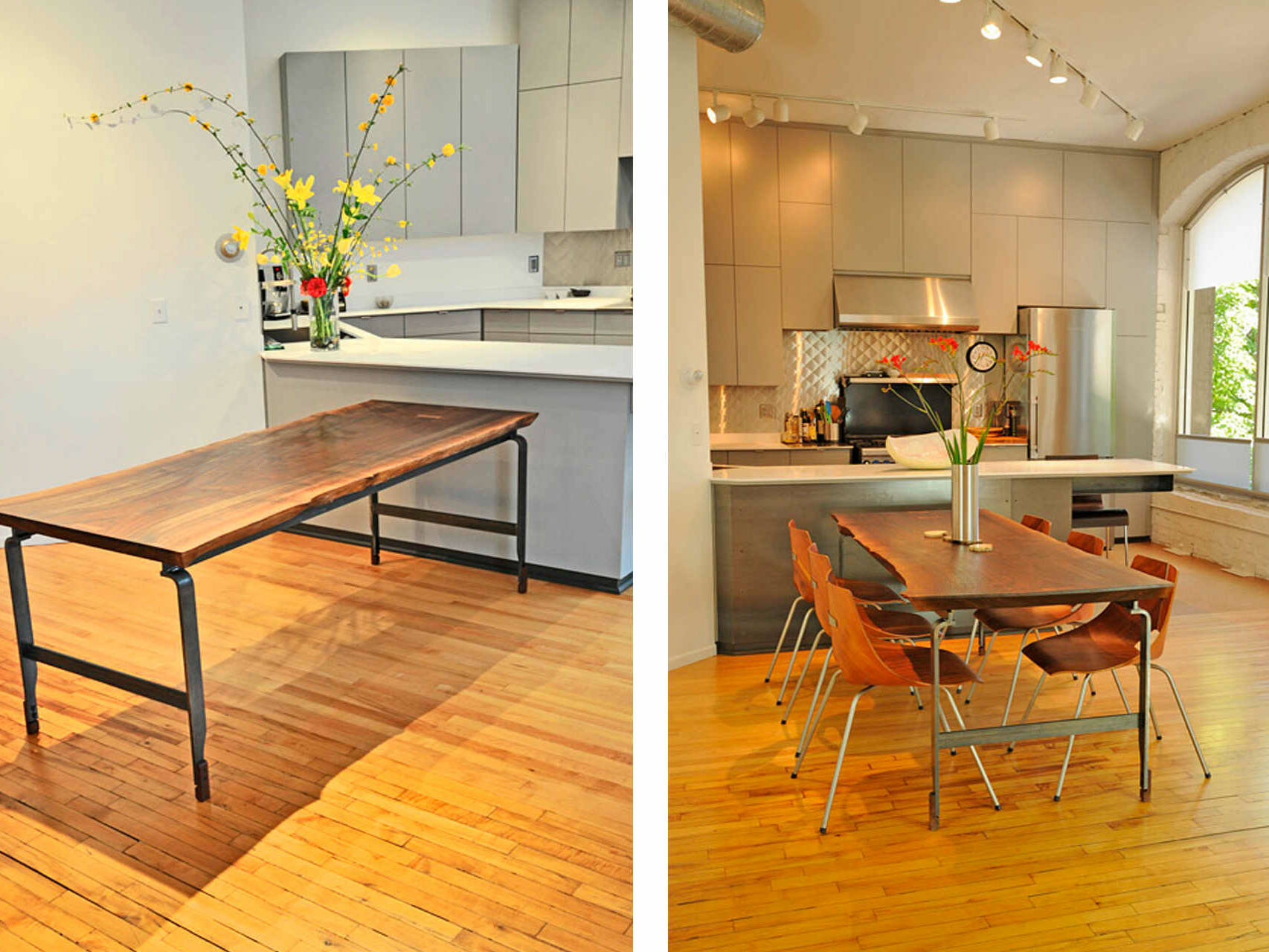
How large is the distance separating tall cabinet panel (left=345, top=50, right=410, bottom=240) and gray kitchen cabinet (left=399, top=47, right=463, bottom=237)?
16 mm

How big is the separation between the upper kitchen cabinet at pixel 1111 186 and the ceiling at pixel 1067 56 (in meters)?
0.04

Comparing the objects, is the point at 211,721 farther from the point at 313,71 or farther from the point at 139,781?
the point at 313,71

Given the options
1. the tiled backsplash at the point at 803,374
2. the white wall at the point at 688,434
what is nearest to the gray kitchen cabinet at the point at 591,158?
the white wall at the point at 688,434

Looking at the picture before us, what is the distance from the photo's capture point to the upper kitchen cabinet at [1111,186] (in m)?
1.68

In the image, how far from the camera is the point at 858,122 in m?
2.58

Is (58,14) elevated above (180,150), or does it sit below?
above

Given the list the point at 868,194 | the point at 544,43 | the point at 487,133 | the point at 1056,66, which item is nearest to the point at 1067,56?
the point at 1056,66

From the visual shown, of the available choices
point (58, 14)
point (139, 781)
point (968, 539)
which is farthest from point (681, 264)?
point (139, 781)

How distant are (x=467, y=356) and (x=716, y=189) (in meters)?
2.90

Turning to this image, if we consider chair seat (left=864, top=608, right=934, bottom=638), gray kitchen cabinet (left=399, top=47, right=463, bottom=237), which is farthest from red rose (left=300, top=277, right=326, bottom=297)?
→ chair seat (left=864, top=608, right=934, bottom=638)

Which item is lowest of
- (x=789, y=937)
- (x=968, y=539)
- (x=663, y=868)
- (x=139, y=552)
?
(x=789, y=937)

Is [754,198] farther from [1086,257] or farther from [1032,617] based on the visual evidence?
[1032,617]

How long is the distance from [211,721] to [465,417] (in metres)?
0.70

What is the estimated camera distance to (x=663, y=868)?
3.95 feet
